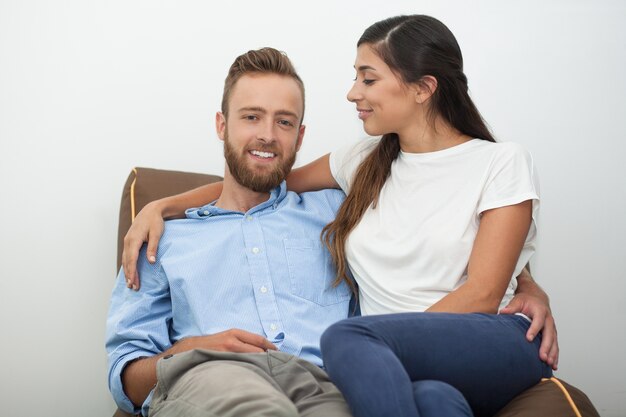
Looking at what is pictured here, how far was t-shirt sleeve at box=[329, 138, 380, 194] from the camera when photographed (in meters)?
1.92

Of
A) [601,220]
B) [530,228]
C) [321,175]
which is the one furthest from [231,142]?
[601,220]

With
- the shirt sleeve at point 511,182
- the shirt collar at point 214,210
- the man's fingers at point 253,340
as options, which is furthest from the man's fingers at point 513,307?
the shirt collar at point 214,210

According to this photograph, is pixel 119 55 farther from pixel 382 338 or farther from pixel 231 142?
pixel 382 338

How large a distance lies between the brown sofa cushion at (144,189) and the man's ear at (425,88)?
0.69 metres

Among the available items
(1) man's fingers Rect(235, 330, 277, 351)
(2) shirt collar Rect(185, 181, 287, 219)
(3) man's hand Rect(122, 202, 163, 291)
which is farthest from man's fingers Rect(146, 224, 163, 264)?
Answer: (1) man's fingers Rect(235, 330, 277, 351)

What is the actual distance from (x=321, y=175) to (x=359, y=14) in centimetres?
69

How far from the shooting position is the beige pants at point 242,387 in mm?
1187

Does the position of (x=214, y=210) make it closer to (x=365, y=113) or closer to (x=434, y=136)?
(x=365, y=113)

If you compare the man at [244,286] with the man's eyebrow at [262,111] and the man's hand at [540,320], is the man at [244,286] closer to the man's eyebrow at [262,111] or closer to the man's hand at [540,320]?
the man's eyebrow at [262,111]

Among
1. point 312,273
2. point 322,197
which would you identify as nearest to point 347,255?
point 312,273

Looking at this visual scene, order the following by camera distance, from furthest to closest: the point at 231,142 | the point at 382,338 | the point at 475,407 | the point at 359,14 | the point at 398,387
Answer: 1. the point at 359,14
2. the point at 231,142
3. the point at 475,407
4. the point at 382,338
5. the point at 398,387

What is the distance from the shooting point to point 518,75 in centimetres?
247

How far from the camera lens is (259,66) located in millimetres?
1877

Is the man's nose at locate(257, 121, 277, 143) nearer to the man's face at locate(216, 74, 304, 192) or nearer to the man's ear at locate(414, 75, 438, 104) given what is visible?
the man's face at locate(216, 74, 304, 192)
